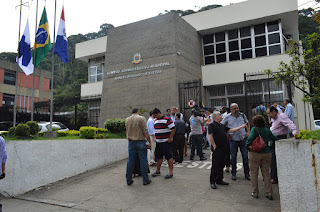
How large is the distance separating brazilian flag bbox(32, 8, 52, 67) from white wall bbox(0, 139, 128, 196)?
4627 mm

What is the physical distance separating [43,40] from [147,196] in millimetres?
8110

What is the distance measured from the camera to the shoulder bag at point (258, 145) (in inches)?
174

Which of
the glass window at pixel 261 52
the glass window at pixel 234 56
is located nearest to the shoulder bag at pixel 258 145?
the glass window at pixel 261 52

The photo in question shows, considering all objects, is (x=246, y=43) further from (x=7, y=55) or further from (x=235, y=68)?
(x=7, y=55)

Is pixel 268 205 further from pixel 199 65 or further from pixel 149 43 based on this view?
pixel 199 65

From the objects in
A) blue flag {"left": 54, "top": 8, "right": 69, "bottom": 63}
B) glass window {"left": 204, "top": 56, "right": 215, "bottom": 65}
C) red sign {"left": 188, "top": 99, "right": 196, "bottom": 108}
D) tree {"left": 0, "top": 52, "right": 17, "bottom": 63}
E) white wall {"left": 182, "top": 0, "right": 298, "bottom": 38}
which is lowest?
red sign {"left": 188, "top": 99, "right": 196, "bottom": 108}

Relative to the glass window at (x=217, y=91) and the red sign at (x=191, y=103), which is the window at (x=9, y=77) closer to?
the glass window at (x=217, y=91)

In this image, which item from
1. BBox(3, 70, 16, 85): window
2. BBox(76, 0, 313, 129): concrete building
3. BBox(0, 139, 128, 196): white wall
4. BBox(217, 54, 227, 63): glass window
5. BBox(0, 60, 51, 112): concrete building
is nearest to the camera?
BBox(0, 139, 128, 196): white wall

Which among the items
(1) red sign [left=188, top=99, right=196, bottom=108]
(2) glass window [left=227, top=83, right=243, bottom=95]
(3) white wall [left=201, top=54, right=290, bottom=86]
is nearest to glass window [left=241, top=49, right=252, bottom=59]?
(3) white wall [left=201, top=54, right=290, bottom=86]

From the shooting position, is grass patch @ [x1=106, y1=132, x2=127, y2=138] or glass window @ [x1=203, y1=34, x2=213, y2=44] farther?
glass window @ [x1=203, y1=34, x2=213, y2=44]

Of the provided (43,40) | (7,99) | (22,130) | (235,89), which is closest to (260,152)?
(22,130)

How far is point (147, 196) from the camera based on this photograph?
5.11 m

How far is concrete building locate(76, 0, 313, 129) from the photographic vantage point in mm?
12836

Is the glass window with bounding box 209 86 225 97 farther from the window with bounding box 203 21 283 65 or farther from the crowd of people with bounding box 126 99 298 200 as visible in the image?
the crowd of people with bounding box 126 99 298 200
